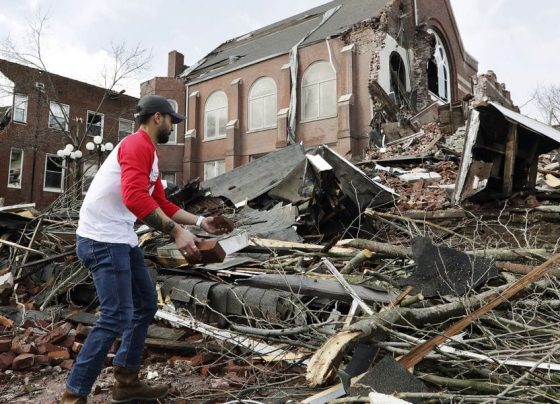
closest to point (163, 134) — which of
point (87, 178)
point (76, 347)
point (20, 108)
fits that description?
point (76, 347)

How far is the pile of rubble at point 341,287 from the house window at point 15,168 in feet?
53.2

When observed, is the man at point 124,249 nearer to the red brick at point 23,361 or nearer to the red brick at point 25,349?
the red brick at point 23,361

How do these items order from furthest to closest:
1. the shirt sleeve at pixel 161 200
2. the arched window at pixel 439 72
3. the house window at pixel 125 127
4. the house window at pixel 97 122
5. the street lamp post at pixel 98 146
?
the house window at pixel 125 127 → the house window at pixel 97 122 → the arched window at pixel 439 72 → the street lamp post at pixel 98 146 → the shirt sleeve at pixel 161 200

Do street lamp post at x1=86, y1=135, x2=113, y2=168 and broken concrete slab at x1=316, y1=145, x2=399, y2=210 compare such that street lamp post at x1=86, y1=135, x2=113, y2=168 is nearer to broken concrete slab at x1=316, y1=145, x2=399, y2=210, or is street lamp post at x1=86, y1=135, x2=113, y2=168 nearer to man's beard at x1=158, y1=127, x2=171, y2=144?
broken concrete slab at x1=316, y1=145, x2=399, y2=210

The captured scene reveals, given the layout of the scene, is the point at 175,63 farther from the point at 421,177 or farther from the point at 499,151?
the point at 499,151

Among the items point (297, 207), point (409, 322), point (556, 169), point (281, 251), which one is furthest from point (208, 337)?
point (556, 169)

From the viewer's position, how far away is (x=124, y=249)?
249 cm

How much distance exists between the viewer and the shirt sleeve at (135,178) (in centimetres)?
236

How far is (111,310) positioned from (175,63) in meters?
27.6

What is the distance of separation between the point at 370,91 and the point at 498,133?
1163 centimetres

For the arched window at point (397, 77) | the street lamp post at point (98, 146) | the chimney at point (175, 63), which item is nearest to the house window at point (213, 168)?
the street lamp post at point (98, 146)

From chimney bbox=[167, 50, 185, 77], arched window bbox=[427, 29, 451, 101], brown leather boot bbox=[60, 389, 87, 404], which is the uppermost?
chimney bbox=[167, 50, 185, 77]

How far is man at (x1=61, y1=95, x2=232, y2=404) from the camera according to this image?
236 centimetres

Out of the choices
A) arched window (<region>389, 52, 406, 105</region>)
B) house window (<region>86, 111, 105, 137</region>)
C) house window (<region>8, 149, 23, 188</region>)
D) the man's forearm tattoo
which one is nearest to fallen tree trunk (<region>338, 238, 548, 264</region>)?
the man's forearm tattoo
